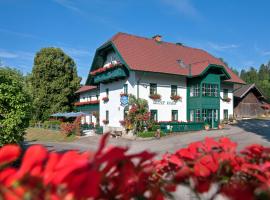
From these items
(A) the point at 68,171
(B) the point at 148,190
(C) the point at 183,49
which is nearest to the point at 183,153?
(B) the point at 148,190

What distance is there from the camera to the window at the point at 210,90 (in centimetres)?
2981

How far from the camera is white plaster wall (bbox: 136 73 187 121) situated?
27.5 metres

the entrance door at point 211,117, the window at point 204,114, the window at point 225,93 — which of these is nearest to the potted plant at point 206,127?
the window at point 204,114

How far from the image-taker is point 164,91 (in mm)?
28922

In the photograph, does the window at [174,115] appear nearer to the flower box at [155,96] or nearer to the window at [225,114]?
the flower box at [155,96]

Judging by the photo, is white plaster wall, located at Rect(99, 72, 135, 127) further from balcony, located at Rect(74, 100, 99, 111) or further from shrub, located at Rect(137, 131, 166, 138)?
shrub, located at Rect(137, 131, 166, 138)

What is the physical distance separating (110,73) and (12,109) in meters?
18.6

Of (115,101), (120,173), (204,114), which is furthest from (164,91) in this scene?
(120,173)

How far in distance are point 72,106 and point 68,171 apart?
153 feet

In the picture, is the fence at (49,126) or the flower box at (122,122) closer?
the flower box at (122,122)

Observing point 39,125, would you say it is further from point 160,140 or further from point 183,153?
point 183,153

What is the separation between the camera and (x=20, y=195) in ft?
1.90

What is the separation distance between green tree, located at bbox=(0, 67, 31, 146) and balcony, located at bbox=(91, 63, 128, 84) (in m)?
16.2

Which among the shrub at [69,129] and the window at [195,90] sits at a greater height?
the window at [195,90]
